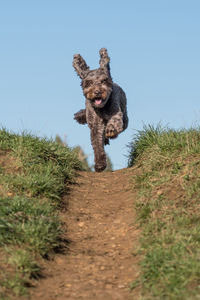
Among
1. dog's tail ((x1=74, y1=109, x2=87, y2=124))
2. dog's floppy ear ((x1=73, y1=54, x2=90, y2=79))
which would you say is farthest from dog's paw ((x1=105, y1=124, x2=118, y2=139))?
dog's tail ((x1=74, y1=109, x2=87, y2=124))

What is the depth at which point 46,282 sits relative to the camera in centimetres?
547

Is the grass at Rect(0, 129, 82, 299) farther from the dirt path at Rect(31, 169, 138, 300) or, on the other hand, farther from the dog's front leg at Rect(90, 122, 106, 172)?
the dog's front leg at Rect(90, 122, 106, 172)

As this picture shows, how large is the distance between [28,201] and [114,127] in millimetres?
4463

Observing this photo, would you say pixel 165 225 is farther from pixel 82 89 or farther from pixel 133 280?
pixel 82 89

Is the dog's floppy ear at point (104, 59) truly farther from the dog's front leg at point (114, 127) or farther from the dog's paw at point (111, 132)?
the dog's paw at point (111, 132)

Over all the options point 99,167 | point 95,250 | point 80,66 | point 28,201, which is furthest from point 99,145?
point 95,250

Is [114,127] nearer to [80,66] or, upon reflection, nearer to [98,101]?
[98,101]

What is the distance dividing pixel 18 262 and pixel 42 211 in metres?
1.22

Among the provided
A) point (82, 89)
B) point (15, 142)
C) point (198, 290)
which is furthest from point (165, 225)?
point (82, 89)

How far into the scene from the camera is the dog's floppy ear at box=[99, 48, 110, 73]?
448 inches

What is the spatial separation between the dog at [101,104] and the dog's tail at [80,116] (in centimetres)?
121

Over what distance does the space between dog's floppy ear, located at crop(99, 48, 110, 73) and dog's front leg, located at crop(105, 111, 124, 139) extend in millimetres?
1194

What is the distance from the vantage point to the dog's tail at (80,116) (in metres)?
13.2

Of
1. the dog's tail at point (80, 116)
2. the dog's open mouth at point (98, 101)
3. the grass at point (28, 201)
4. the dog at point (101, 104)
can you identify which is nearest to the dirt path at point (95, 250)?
the grass at point (28, 201)
